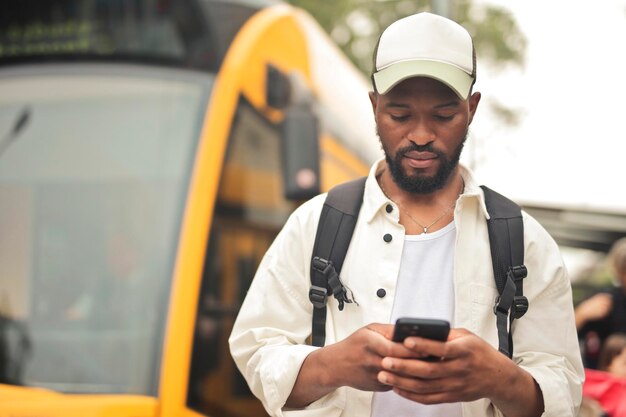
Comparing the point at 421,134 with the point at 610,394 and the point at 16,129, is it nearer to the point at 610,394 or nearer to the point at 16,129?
the point at 610,394

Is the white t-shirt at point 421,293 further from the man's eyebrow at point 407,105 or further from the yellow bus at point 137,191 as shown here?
the yellow bus at point 137,191

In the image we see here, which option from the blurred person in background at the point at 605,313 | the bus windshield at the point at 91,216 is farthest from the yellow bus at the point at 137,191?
the blurred person in background at the point at 605,313

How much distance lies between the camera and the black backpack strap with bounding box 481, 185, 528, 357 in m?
2.24

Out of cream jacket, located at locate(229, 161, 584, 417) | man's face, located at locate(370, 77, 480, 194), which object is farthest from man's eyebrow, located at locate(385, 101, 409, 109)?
cream jacket, located at locate(229, 161, 584, 417)

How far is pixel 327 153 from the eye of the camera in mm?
6902

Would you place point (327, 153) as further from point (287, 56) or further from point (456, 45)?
point (456, 45)

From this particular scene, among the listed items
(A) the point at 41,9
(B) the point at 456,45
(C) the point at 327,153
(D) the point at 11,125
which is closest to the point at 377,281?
(B) the point at 456,45

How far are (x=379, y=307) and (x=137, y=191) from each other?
2877 millimetres

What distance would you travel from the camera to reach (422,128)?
2236 millimetres

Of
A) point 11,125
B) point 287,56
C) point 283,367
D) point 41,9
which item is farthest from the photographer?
point 287,56

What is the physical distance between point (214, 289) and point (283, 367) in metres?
2.62

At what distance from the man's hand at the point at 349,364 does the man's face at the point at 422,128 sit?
0.43 m

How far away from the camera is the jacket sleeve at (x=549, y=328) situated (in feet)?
7.41

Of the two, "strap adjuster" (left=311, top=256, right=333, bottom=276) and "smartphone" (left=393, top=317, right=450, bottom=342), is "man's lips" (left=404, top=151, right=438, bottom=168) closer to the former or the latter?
"strap adjuster" (left=311, top=256, right=333, bottom=276)
